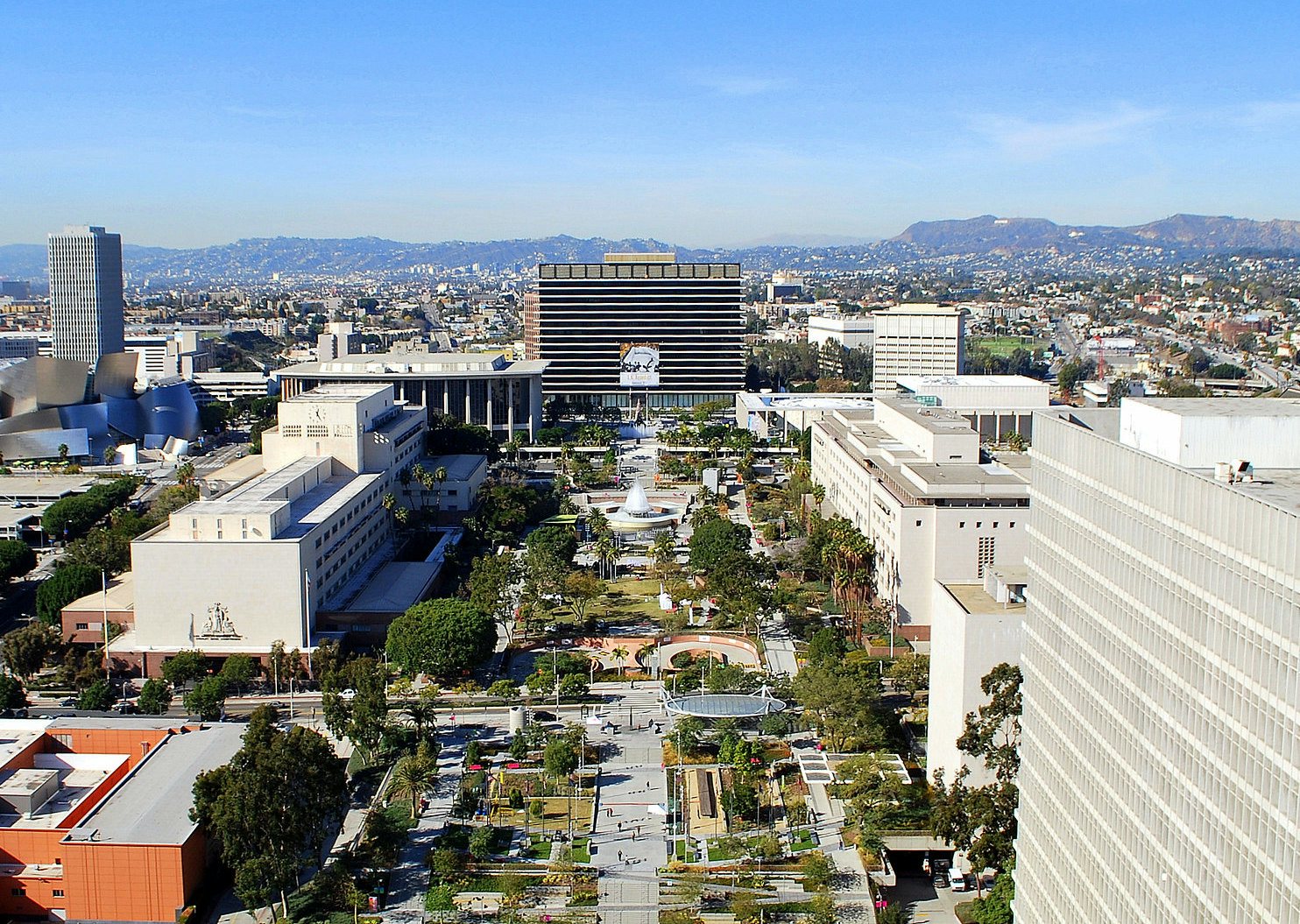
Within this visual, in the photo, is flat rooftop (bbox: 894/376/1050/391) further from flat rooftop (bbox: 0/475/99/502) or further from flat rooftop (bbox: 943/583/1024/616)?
flat rooftop (bbox: 0/475/99/502)

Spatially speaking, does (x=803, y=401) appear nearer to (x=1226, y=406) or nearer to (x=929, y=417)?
(x=929, y=417)

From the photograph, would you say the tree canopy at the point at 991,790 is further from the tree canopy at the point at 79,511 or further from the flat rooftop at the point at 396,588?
the tree canopy at the point at 79,511

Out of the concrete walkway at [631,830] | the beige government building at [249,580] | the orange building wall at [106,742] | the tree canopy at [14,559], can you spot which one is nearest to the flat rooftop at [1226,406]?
the concrete walkway at [631,830]

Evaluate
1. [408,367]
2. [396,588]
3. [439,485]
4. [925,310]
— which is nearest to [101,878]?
[396,588]

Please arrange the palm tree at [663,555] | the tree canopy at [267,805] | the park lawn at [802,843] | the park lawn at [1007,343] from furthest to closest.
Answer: the park lawn at [1007,343] < the palm tree at [663,555] < the park lawn at [802,843] < the tree canopy at [267,805]

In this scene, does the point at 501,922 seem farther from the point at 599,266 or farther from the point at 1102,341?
the point at 1102,341

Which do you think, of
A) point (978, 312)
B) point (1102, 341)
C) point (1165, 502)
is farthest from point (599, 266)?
point (978, 312)

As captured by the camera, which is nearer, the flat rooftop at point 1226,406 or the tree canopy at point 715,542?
the flat rooftop at point 1226,406
